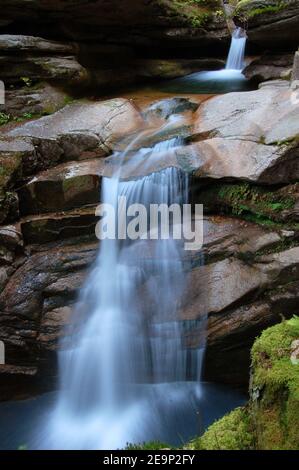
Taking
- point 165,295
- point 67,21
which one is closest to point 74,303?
point 165,295

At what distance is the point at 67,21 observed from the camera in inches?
402

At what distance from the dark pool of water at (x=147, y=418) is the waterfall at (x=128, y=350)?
0.02 m

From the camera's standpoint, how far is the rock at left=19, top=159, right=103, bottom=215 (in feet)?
24.0

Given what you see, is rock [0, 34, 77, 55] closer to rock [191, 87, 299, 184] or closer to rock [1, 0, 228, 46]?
rock [1, 0, 228, 46]

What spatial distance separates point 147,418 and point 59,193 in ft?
12.5

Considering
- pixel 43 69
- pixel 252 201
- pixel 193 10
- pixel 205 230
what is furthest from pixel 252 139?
pixel 193 10

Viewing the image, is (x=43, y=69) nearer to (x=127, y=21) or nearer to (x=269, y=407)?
(x=127, y=21)

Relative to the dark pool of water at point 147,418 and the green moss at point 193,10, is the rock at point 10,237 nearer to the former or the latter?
the dark pool of water at point 147,418

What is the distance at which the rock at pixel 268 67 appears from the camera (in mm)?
10523

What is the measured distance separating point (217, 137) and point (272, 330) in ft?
15.8

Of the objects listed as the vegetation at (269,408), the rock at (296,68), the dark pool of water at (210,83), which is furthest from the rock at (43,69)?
the vegetation at (269,408)

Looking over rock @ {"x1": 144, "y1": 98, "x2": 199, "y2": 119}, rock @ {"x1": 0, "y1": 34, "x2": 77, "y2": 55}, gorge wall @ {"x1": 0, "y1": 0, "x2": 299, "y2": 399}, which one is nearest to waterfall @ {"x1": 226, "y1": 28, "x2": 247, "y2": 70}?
gorge wall @ {"x1": 0, "y1": 0, "x2": 299, "y2": 399}
